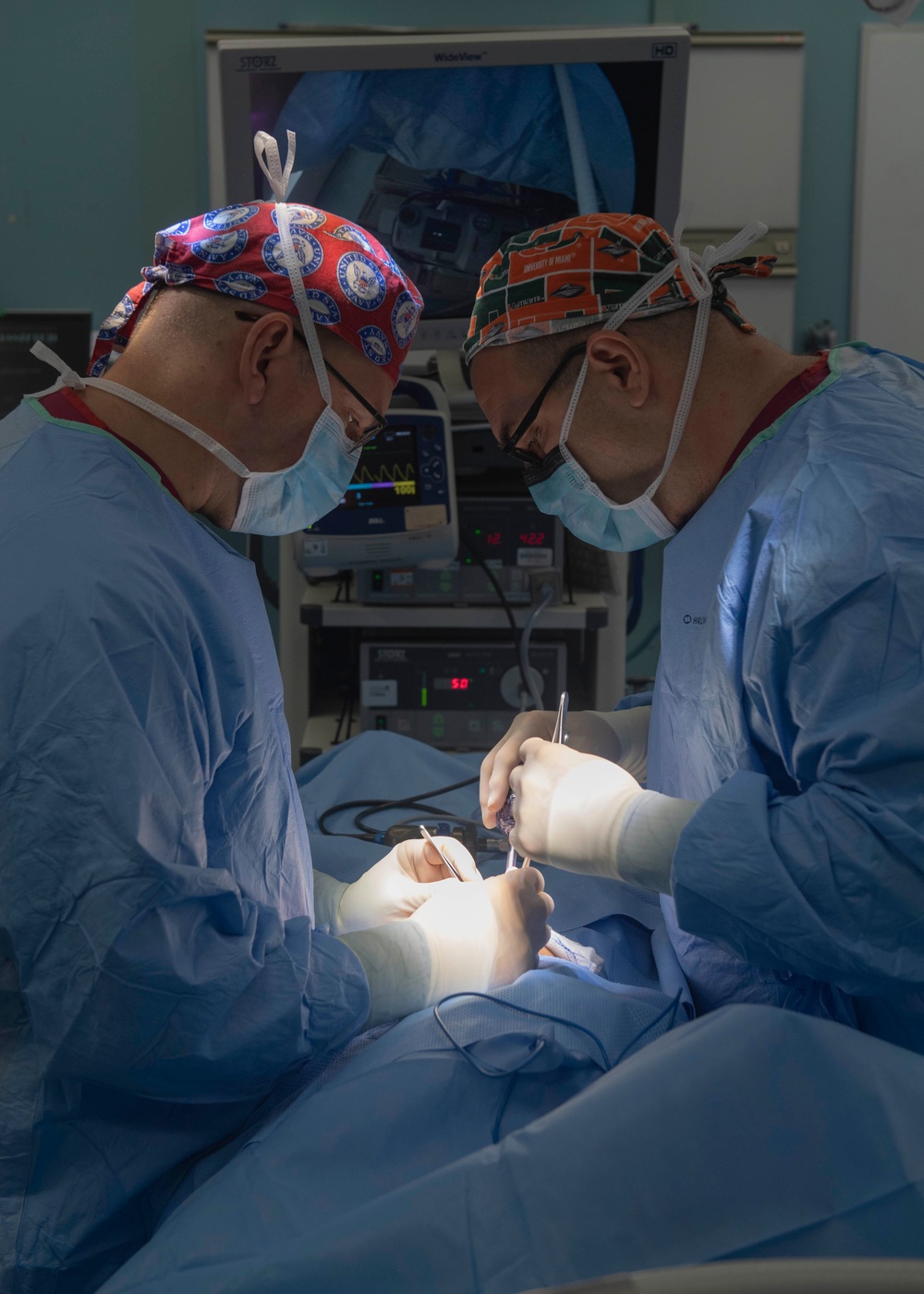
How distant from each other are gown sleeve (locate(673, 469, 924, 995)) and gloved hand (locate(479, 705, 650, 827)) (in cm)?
57

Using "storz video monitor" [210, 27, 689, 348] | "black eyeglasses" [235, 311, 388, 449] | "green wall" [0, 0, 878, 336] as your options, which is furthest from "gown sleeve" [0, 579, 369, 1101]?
"green wall" [0, 0, 878, 336]

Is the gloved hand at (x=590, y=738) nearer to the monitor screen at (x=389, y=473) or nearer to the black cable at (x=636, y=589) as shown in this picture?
the monitor screen at (x=389, y=473)

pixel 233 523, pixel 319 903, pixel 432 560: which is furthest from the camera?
pixel 432 560

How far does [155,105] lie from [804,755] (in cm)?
316

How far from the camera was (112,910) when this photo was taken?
0.78 metres

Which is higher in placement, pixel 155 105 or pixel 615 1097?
pixel 155 105

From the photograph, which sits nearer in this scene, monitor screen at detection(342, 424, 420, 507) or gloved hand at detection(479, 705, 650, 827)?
gloved hand at detection(479, 705, 650, 827)

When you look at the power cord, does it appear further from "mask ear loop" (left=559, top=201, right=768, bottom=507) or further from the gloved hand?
"mask ear loop" (left=559, top=201, right=768, bottom=507)

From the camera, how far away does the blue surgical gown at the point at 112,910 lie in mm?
786

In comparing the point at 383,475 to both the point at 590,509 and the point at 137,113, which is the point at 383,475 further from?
the point at 137,113

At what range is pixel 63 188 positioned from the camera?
3.25 metres

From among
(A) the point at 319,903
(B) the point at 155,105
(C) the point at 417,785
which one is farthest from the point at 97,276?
(A) the point at 319,903

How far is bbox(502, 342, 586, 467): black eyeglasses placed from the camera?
1.25 m

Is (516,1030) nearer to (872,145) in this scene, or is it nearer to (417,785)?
(417,785)
